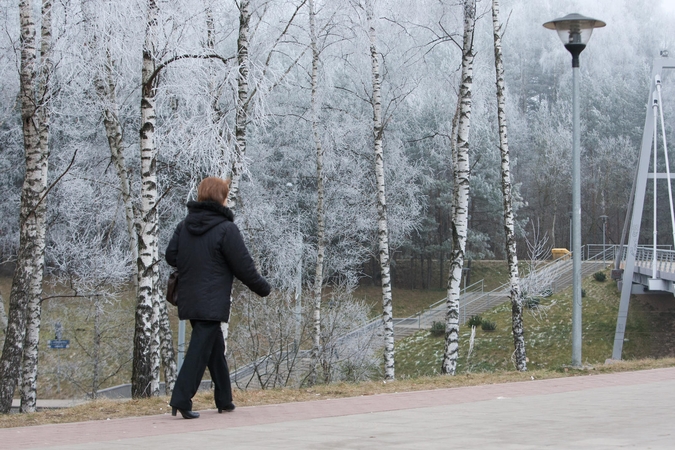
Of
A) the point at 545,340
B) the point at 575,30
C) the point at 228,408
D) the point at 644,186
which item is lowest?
the point at 545,340

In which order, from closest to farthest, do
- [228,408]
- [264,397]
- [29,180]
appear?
1. [228,408]
2. [264,397]
3. [29,180]

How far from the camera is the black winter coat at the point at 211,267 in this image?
244 inches

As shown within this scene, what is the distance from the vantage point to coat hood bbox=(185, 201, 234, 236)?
627 cm

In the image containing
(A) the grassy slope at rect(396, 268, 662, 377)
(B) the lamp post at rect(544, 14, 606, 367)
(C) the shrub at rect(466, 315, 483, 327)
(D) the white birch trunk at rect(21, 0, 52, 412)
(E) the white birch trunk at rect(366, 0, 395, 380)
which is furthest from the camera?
(C) the shrub at rect(466, 315, 483, 327)

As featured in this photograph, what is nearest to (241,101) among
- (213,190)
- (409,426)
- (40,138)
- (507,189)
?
(40,138)

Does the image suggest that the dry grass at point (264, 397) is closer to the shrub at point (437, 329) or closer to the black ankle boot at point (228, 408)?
the black ankle boot at point (228, 408)

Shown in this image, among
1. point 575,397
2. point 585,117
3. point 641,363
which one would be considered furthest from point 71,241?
point 585,117

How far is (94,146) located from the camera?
89.0ft

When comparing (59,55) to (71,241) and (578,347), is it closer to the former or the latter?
(578,347)

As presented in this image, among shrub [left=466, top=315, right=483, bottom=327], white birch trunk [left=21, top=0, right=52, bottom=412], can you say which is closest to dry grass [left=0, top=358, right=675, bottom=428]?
white birch trunk [left=21, top=0, right=52, bottom=412]

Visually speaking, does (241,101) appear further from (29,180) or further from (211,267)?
(211,267)

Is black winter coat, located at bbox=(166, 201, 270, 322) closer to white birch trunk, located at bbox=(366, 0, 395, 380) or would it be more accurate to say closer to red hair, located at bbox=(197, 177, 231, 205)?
red hair, located at bbox=(197, 177, 231, 205)

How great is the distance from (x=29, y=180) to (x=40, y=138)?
820 mm

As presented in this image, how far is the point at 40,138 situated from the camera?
1286 cm
